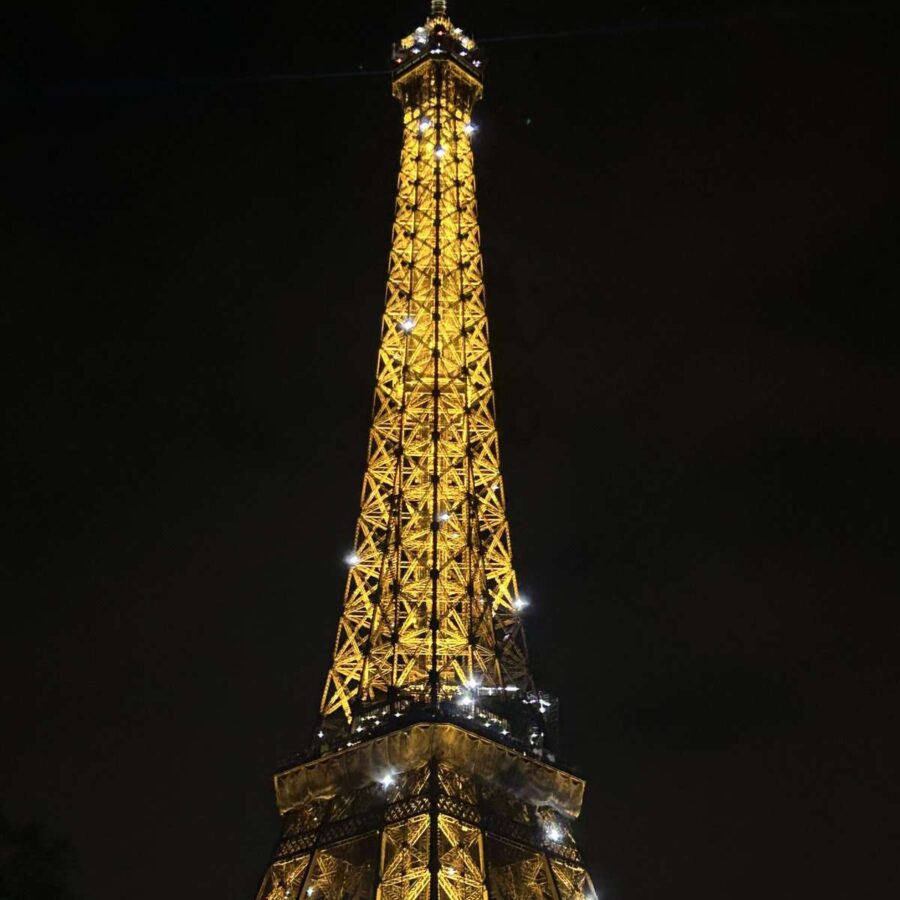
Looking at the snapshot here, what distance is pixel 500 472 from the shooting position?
55.7 metres

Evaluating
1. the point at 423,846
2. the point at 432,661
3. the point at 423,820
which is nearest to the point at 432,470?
the point at 432,661

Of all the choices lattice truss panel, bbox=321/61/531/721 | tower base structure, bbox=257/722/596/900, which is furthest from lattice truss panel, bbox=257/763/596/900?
lattice truss panel, bbox=321/61/531/721

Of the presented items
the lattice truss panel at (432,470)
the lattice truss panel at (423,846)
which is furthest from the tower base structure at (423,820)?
the lattice truss panel at (432,470)

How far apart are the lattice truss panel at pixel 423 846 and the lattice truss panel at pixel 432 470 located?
11.0ft

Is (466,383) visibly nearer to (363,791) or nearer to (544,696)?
(544,696)

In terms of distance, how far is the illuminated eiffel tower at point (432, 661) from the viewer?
44.7 meters

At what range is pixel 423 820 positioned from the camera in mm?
43500

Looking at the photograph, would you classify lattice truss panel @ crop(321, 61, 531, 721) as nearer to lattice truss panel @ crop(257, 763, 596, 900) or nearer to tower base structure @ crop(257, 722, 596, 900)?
tower base structure @ crop(257, 722, 596, 900)

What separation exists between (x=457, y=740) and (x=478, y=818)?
251cm

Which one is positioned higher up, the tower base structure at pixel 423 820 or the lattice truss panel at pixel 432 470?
the lattice truss panel at pixel 432 470

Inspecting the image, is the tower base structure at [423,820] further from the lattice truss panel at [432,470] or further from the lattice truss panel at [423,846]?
the lattice truss panel at [432,470]

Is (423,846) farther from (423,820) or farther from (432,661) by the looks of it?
(432,661)

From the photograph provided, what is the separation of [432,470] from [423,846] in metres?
15.7

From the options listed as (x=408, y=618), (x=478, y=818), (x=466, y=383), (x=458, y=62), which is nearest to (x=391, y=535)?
(x=408, y=618)
